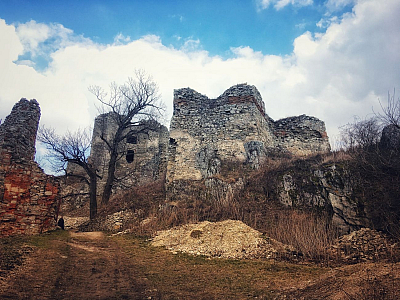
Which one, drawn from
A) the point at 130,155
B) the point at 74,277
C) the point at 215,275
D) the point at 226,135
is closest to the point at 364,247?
the point at 215,275

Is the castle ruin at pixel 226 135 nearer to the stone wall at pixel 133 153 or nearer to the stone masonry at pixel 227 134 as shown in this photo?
the stone masonry at pixel 227 134

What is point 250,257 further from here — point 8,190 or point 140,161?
point 140,161

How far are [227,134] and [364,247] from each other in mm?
8058

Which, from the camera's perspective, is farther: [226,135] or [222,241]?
[226,135]

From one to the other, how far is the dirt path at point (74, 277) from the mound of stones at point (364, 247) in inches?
185

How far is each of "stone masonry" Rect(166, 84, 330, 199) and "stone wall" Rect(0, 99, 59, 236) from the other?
17.1 ft

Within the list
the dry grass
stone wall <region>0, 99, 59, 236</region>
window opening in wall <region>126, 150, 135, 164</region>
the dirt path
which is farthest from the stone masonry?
window opening in wall <region>126, 150, 135, 164</region>

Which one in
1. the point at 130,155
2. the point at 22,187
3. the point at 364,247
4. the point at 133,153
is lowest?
the point at 364,247

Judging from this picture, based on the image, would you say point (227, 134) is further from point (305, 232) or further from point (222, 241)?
point (305, 232)

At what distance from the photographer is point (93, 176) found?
14.2m

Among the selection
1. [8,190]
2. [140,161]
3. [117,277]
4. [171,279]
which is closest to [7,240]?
[8,190]

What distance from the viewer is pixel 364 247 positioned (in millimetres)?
6316

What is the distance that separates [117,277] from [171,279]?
1.04 meters

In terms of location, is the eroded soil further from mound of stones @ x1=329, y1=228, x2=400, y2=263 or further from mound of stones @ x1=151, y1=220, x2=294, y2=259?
mound of stones @ x1=329, y1=228, x2=400, y2=263
